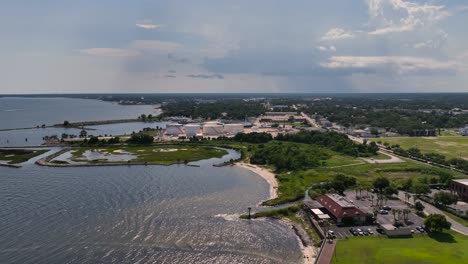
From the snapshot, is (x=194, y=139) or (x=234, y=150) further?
(x=194, y=139)


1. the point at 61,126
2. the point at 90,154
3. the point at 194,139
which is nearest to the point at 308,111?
the point at 194,139

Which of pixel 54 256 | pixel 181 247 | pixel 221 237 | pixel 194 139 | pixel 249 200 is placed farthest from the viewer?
pixel 194 139

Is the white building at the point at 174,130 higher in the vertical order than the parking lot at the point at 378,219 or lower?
higher

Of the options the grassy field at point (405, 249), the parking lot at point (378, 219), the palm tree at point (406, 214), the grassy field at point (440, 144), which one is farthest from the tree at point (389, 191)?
the grassy field at point (440, 144)

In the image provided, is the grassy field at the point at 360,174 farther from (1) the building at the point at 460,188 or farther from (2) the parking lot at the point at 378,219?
(2) the parking lot at the point at 378,219

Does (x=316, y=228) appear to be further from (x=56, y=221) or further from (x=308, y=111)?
(x=308, y=111)

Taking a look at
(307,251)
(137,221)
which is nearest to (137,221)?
(137,221)

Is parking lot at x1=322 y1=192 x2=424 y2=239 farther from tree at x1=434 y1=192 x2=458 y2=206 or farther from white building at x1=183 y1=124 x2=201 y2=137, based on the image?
white building at x1=183 y1=124 x2=201 y2=137

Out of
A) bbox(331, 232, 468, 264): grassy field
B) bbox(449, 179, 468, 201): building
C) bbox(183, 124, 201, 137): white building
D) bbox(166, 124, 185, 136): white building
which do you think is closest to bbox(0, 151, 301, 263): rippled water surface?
bbox(331, 232, 468, 264): grassy field
